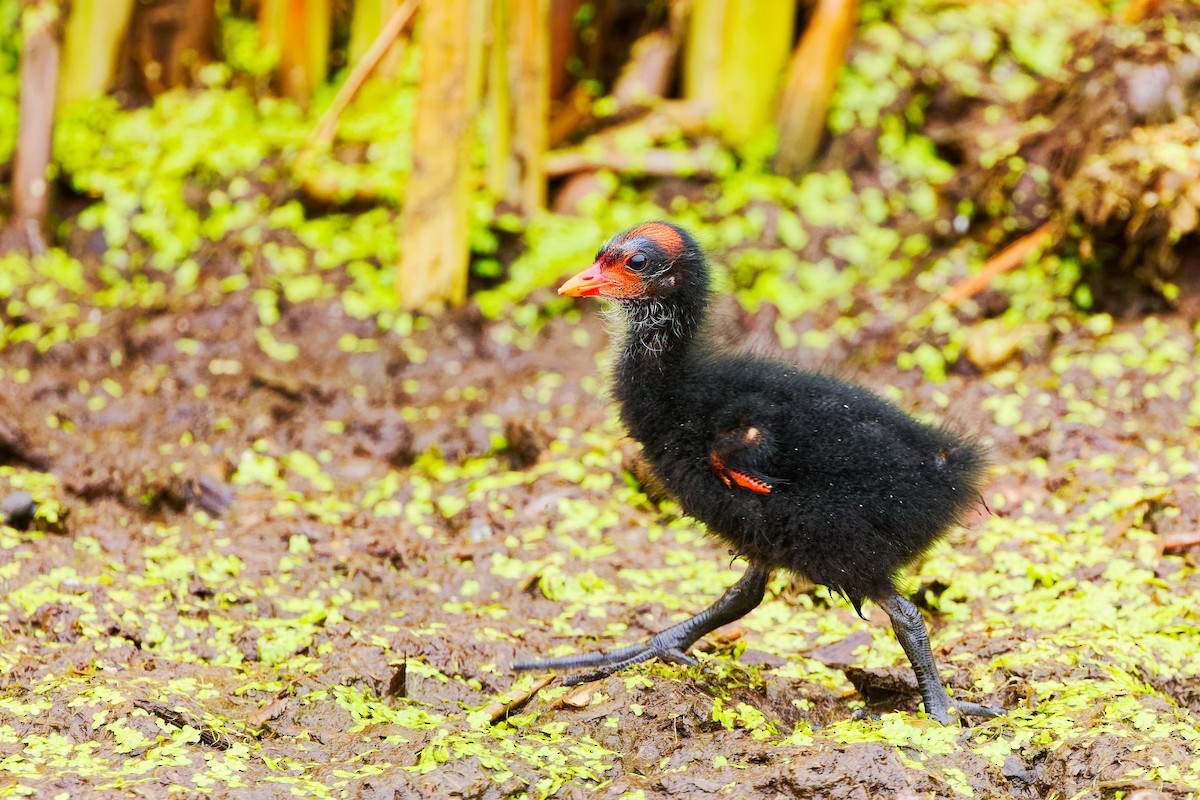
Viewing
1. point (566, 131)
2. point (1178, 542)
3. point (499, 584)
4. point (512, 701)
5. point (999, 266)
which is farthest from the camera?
point (566, 131)

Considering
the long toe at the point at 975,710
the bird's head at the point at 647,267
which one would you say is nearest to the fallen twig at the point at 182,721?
the bird's head at the point at 647,267

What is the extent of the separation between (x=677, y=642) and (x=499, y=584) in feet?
4.20

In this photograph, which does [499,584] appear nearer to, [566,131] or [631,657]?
[631,657]

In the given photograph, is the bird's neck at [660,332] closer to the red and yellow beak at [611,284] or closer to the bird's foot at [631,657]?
the red and yellow beak at [611,284]

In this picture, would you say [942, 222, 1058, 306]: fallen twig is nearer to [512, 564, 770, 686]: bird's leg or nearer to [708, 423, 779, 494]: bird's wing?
[512, 564, 770, 686]: bird's leg

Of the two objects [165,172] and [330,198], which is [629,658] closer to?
[330,198]

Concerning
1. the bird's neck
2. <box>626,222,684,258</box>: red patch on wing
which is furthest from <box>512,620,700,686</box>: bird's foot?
<box>626,222,684,258</box>: red patch on wing

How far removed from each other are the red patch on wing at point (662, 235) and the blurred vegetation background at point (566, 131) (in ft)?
13.3

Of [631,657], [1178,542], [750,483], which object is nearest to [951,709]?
[750,483]

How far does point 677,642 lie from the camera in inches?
178

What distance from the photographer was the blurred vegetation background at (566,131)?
8.23m

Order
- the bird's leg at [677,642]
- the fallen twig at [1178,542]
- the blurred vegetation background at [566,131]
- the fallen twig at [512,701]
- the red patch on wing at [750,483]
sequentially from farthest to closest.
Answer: the blurred vegetation background at [566,131]
the fallen twig at [1178,542]
the bird's leg at [677,642]
the fallen twig at [512,701]
the red patch on wing at [750,483]

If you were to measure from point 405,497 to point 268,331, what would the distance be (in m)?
2.54

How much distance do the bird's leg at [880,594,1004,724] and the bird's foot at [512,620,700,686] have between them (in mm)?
764
